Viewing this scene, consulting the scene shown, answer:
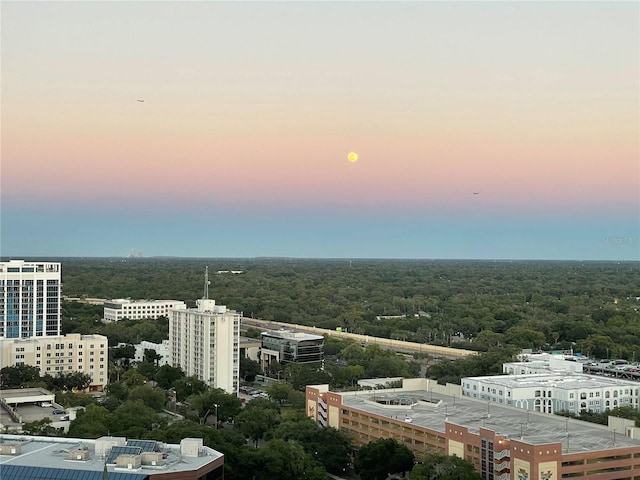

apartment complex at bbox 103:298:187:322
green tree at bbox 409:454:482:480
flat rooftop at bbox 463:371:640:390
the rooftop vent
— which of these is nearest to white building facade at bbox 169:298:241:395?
flat rooftop at bbox 463:371:640:390

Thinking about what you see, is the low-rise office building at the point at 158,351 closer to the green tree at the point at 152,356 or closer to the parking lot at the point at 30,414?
the green tree at the point at 152,356

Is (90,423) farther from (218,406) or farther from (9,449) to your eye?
(9,449)

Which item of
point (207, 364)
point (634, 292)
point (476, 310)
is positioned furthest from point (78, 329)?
point (634, 292)

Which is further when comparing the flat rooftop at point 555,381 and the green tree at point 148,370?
the green tree at point 148,370

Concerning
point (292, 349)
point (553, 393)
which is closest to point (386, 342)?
point (292, 349)

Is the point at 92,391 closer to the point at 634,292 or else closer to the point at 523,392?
the point at 523,392

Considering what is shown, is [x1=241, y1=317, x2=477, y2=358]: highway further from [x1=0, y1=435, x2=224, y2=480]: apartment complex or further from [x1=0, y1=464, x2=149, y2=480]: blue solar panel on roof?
[x1=0, y1=464, x2=149, y2=480]: blue solar panel on roof

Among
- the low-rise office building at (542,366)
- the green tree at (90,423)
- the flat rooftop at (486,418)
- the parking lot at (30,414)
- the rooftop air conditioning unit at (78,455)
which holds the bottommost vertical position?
the parking lot at (30,414)

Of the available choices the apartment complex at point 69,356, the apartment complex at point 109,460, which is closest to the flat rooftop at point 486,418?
the apartment complex at point 109,460
